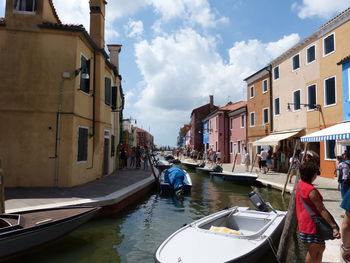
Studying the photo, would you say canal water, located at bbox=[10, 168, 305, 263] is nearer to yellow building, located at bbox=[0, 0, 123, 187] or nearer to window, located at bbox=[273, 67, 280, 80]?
yellow building, located at bbox=[0, 0, 123, 187]

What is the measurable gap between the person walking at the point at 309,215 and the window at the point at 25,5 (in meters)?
11.5

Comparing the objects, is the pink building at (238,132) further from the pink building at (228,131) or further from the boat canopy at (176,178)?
the boat canopy at (176,178)

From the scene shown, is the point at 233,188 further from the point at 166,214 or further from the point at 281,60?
the point at 281,60

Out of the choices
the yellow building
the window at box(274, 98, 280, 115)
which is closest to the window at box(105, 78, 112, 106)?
the yellow building

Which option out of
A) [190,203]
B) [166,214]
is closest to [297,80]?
[190,203]

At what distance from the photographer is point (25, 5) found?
38.0ft

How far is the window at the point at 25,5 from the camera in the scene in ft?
37.8

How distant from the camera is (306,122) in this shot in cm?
1919

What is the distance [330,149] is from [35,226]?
1542cm

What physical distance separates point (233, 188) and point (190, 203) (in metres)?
5.16

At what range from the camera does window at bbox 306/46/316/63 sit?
18600 mm

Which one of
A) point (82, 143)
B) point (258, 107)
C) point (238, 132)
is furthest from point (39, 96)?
point (238, 132)

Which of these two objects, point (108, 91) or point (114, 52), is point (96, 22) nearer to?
point (108, 91)

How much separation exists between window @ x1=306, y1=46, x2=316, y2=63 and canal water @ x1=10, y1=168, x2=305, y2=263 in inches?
365
